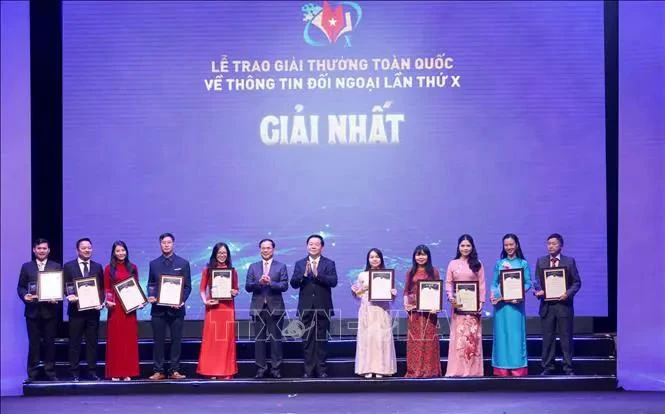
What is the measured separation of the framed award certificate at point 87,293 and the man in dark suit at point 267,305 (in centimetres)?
121

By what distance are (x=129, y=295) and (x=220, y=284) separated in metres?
→ 0.74

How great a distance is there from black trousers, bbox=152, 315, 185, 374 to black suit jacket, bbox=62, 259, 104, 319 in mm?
483

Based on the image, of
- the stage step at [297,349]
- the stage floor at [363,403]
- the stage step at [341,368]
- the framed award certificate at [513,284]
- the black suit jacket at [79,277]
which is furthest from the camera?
the stage step at [297,349]

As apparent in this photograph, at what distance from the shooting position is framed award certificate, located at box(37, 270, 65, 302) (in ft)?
24.2

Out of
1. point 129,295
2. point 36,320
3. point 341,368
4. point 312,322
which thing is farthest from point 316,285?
point 36,320

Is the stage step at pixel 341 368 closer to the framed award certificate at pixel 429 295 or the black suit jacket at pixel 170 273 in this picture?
the black suit jacket at pixel 170 273

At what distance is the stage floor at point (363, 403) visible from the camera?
638 centimetres

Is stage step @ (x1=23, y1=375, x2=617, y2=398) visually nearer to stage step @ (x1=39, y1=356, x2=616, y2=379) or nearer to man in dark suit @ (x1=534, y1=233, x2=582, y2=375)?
man in dark suit @ (x1=534, y1=233, x2=582, y2=375)

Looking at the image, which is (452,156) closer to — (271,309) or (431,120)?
(431,120)

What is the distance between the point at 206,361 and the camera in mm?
7414

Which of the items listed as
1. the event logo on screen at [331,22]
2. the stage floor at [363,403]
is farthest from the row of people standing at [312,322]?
the event logo on screen at [331,22]

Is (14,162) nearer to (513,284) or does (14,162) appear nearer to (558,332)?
(513,284)

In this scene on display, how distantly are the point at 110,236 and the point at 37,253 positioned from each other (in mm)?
919

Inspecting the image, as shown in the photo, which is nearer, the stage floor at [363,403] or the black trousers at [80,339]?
the stage floor at [363,403]
